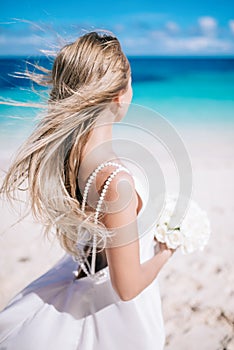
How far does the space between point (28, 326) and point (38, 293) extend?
0.58 feet

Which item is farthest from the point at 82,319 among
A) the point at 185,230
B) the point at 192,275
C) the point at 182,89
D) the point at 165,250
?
the point at 182,89

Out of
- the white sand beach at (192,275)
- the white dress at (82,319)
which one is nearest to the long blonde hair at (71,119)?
the white dress at (82,319)

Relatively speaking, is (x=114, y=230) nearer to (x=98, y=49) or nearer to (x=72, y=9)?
(x=98, y=49)

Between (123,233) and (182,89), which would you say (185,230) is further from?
(182,89)

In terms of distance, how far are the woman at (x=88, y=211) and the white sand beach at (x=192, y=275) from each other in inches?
17.2

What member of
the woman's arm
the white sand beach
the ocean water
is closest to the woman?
the woman's arm

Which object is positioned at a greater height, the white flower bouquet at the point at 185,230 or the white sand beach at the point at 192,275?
the white flower bouquet at the point at 185,230

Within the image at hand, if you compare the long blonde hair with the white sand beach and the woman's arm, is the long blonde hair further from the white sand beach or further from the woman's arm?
the white sand beach

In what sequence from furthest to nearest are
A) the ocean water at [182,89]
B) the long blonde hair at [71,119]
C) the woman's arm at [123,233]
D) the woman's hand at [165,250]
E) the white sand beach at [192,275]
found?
the ocean water at [182,89]
the white sand beach at [192,275]
the woman's hand at [165,250]
the long blonde hair at [71,119]
the woman's arm at [123,233]

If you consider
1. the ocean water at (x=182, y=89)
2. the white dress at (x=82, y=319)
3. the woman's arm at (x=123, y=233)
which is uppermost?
the woman's arm at (x=123, y=233)

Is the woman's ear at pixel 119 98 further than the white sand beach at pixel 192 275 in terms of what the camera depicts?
No

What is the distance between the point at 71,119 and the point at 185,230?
71cm

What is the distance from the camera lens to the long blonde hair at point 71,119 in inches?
72.1

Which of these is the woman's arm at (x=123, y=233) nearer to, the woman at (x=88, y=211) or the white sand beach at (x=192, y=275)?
the woman at (x=88, y=211)
